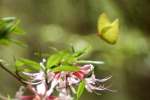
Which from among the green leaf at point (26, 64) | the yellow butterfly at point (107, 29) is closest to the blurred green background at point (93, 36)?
the yellow butterfly at point (107, 29)

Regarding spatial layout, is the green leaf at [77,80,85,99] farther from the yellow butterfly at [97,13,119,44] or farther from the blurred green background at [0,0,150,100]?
the blurred green background at [0,0,150,100]

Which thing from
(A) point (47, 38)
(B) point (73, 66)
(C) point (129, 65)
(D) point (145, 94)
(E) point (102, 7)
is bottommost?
(D) point (145, 94)

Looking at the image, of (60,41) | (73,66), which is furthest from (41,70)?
(60,41)

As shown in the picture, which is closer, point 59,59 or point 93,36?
point 59,59

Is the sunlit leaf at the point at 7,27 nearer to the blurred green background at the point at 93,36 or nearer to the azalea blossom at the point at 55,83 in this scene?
the azalea blossom at the point at 55,83

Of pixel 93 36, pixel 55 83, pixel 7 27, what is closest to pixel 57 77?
pixel 55 83

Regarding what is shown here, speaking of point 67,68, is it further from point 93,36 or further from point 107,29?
point 93,36

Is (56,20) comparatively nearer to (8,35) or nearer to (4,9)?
(4,9)
